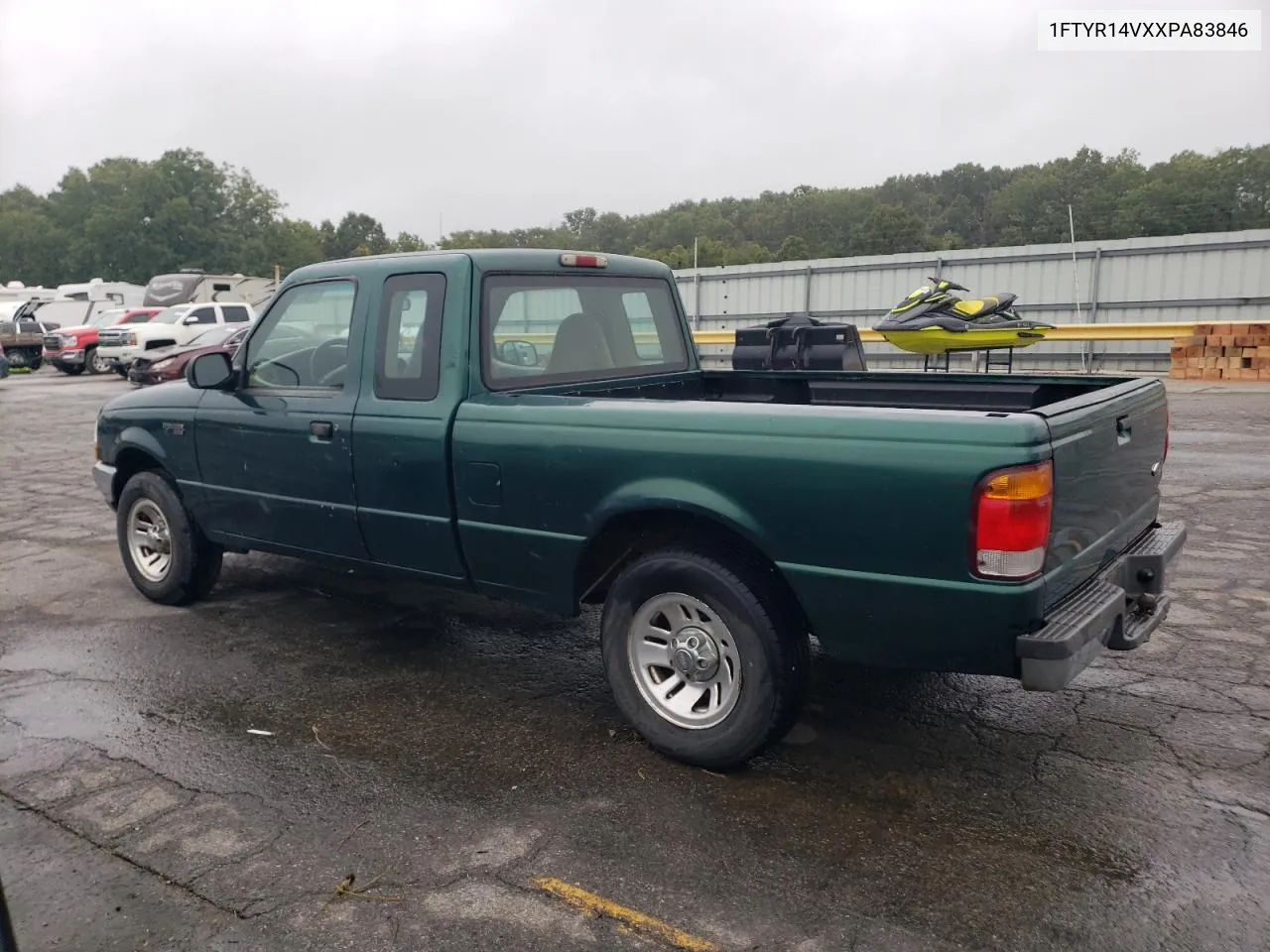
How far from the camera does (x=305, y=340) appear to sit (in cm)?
475

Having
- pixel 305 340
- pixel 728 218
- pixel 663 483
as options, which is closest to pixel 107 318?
pixel 305 340

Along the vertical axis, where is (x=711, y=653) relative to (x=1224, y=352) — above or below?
below

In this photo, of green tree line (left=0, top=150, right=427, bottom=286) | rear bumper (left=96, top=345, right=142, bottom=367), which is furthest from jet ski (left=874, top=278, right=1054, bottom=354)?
green tree line (left=0, top=150, right=427, bottom=286)

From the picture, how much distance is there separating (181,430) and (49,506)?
4418 millimetres

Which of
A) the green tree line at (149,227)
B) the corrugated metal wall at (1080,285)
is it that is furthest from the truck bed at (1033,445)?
the green tree line at (149,227)

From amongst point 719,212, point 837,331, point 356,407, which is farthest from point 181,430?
point 719,212

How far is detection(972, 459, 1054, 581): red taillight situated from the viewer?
9.17 ft

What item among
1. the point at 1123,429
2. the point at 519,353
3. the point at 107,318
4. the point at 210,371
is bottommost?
the point at 1123,429

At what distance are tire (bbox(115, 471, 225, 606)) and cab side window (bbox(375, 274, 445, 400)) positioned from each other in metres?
1.82

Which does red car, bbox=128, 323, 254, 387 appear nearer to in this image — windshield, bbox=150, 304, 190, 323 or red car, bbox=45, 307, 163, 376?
windshield, bbox=150, 304, 190, 323

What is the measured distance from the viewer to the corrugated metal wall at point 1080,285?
789 inches

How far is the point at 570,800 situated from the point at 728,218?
185 ft

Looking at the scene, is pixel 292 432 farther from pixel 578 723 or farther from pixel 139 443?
pixel 578 723

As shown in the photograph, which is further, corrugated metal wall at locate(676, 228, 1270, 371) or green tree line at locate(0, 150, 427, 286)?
green tree line at locate(0, 150, 427, 286)
